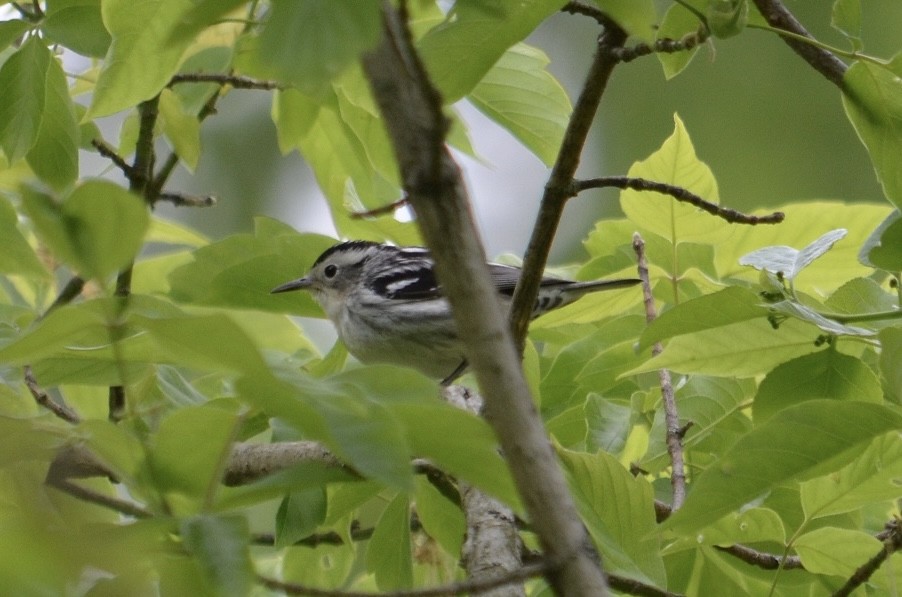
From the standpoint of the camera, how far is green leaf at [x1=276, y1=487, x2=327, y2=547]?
2.13m

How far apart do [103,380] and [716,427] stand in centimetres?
134

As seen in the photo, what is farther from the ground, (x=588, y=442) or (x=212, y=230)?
(x=212, y=230)

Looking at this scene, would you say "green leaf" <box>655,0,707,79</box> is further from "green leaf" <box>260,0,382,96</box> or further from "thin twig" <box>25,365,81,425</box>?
"thin twig" <box>25,365,81,425</box>

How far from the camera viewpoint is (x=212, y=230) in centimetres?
1062

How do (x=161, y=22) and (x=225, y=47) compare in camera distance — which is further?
(x=225, y=47)

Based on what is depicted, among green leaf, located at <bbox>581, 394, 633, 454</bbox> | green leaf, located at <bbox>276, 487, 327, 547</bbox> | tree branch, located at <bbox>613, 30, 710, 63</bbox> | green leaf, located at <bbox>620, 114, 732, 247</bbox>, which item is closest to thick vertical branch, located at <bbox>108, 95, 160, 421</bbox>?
green leaf, located at <bbox>276, 487, 327, 547</bbox>

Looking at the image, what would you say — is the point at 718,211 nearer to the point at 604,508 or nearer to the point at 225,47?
the point at 604,508

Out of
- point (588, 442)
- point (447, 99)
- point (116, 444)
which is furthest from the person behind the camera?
point (588, 442)

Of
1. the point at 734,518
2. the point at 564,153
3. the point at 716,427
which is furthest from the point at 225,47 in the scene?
the point at 734,518

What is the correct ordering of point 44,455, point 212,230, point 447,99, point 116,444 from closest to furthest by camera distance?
point 116,444
point 44,455
point 447,99
point 212,230

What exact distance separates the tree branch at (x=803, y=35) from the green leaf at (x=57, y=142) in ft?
4.67

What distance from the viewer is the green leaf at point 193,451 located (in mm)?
1372

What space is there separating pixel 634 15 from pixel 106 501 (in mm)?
1046

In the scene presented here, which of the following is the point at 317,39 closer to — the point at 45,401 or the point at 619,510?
the point at 619,510
